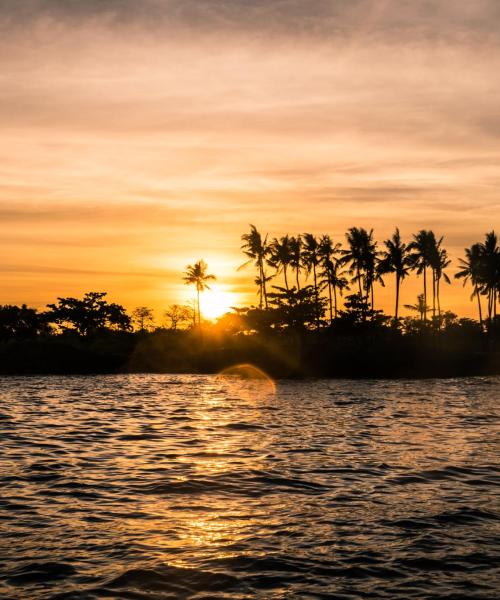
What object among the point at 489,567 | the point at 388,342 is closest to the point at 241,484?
the point at 489,567

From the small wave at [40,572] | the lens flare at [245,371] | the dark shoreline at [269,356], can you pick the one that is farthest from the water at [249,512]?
the dark shoreline at [269,356]

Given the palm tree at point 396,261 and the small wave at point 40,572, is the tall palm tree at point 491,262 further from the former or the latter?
the small wave at point 40,572

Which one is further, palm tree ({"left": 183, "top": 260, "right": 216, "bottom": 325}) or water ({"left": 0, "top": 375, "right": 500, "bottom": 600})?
palm tree ({"left": 183, "top": 260, "right": 216, "bottom": 325})

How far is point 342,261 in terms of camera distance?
116312 millimetres

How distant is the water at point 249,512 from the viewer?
1084cm

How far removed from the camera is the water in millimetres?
10844

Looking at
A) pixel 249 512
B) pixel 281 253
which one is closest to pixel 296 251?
pixel 281 253

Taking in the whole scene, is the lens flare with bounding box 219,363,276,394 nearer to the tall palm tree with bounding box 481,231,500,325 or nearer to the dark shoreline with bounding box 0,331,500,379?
the dark shoreline with bounding box 0,331,500,379

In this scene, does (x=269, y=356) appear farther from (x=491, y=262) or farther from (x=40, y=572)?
(x=40, y=572)

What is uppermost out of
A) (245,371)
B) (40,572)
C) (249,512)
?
(40,572)

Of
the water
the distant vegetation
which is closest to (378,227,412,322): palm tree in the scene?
the distant vegetation

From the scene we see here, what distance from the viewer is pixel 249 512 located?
15289 millimetres

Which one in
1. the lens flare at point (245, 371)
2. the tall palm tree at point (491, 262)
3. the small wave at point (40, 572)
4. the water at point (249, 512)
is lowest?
the lens flare at point (245, 371)

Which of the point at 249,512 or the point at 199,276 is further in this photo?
the point at 199,276
